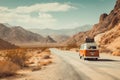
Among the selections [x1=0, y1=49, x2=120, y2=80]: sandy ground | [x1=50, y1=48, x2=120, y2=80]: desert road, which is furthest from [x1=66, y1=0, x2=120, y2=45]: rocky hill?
[x1=0, y1=49, x2=120, y2=80]: sandy ground

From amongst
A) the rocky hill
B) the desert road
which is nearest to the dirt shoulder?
the desert road

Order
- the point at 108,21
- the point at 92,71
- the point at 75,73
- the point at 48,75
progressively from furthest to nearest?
the point at 108,21
the point at 92,71
the point at 75,73
the point at 48,75

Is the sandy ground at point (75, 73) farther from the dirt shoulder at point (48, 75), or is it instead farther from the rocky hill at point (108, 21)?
the rocky hill at point (108, 21)

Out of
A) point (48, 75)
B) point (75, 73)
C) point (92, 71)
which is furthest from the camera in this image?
point (92, 71)

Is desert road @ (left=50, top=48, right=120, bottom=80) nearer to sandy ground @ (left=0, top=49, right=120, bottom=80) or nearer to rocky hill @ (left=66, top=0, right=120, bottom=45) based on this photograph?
sandy ground @ (left=0, top=49, right=120, bottom=80)

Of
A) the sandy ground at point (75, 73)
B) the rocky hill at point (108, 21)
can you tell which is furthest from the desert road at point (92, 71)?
the rocky hill at point (108, 21)

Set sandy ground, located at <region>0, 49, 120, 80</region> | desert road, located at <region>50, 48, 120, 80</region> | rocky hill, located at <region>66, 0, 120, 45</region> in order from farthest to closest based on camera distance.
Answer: rocky hill, located at <region>66, 0, 120, 45</region> < sandy ground, located at <region>0, 49, 120, 80</region> < desert road, located at <region>50, 48, 120, 80</region>

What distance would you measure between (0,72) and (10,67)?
2614mm

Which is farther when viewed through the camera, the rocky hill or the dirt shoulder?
the rocky hill

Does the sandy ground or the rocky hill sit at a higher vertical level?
the rocky hill

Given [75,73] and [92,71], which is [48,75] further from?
[92,71]

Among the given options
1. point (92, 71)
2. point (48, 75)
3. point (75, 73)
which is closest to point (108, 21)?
point (92, 71)

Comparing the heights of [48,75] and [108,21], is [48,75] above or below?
below

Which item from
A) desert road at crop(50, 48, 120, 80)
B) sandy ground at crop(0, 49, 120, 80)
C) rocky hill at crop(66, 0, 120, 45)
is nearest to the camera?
desert road at crop(50, 48, 120, 80)
